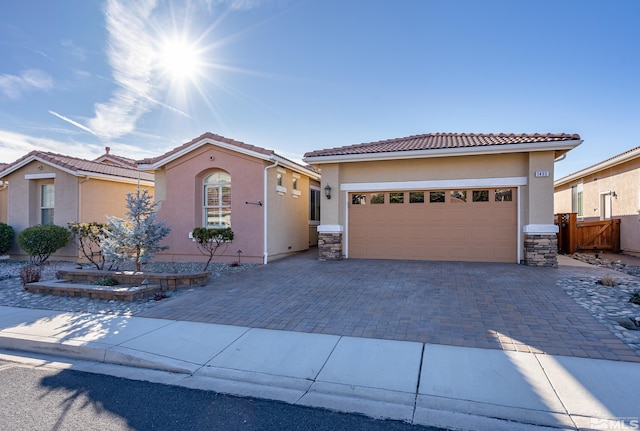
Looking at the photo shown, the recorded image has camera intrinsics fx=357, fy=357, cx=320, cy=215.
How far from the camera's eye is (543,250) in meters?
10.9

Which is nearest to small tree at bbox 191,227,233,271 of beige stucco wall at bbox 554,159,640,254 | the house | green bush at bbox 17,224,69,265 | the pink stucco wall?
the pink stucco wall

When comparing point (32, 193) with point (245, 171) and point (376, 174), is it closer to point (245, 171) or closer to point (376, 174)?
point (245, 171)

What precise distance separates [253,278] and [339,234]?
13.2 ft

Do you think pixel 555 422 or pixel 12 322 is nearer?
pixel 555 422

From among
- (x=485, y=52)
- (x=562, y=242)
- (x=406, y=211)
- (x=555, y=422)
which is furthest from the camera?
(x=562, y=242)

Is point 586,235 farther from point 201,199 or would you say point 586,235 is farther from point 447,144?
point 201,199

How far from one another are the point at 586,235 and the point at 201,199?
1617 cm

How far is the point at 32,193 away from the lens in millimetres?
15305

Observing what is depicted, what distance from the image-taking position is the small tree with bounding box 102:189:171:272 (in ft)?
30.1

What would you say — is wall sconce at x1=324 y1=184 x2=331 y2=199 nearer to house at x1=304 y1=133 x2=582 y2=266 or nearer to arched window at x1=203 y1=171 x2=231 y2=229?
house at x1=304 y1=133 x2=582 y2=266

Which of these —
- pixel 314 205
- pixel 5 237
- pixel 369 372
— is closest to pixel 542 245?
pixel 369 372

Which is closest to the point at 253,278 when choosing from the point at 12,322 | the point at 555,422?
the point at 12,322

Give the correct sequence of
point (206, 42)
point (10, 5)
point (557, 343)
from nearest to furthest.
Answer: point (557, 343), point (10, 5), point (206, 42)

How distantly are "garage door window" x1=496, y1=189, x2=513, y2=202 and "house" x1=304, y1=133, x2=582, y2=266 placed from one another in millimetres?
30
